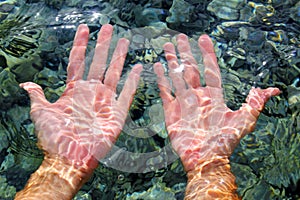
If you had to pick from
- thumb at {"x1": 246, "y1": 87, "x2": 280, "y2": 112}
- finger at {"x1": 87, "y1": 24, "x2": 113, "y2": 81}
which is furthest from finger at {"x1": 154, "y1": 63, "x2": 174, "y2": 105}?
thumb at {"x1": 246, "y1": 87, "x2": 280, "y2": 112}

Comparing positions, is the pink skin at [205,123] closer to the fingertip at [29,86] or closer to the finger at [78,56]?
the finger at [78,56]

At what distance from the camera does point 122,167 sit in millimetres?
3418

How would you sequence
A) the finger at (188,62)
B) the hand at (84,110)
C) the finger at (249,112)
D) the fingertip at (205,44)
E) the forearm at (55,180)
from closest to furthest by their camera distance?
the forearm at (55,180)
the hand at (84,110)
the finger at (249,112)
the finger at (188,62)
the fingertip at (205,44)

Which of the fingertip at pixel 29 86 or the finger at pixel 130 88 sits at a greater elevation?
the fingertip at pixel 29 86

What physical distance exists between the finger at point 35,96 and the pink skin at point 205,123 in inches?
33.8

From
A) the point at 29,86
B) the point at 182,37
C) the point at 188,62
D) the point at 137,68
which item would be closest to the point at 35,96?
the point at 29,86

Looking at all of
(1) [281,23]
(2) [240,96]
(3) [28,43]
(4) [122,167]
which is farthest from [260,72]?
(3) [28,43]

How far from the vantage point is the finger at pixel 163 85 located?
3.57m

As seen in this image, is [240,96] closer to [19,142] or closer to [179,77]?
[179,77]

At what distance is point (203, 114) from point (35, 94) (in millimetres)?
1175

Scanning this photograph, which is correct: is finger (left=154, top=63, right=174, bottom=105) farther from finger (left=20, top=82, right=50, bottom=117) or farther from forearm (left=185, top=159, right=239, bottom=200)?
finger (left=20, top=82, right=50, bottom=117)

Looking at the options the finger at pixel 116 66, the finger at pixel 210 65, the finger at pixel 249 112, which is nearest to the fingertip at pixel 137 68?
the finger at pixel 116 66

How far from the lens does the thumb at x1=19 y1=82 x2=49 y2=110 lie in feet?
11.1

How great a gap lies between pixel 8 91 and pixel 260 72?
1961 millimetres
